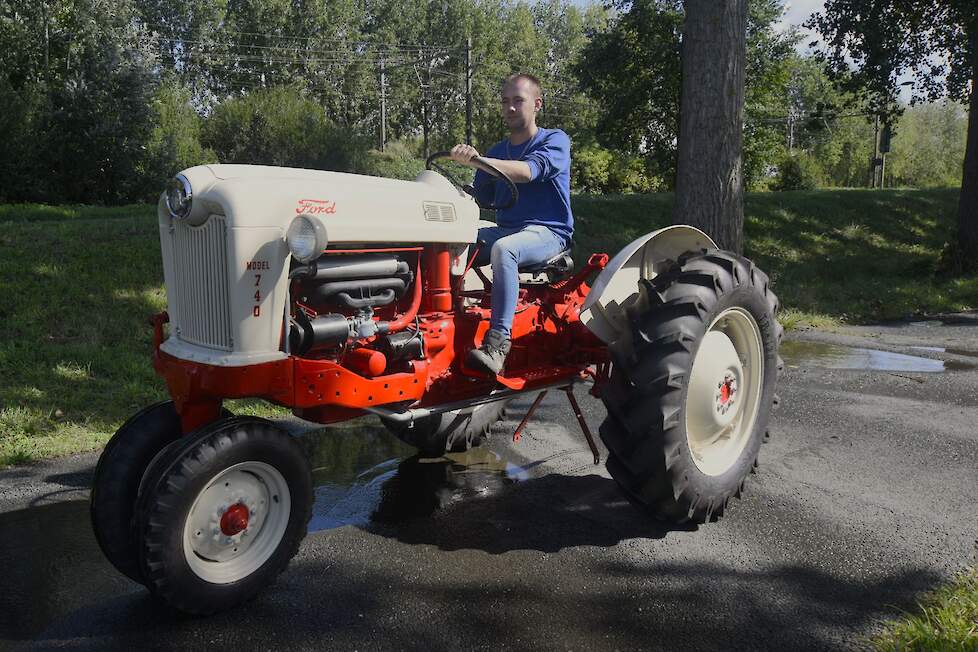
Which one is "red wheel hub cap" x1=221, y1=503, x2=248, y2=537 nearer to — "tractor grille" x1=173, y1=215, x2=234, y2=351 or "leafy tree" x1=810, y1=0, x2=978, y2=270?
"tractor grille" x1=173, y1=215, x2=234, y2=351

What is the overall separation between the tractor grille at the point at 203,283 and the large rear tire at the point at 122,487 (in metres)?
0.43

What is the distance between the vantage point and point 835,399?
20.0 ft

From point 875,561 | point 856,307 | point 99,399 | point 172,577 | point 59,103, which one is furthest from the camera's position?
point 59,103

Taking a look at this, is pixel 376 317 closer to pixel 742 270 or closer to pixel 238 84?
pixel 742 270

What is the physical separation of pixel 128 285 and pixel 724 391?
6.40m

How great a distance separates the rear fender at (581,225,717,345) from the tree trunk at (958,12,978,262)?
1046 centimetres

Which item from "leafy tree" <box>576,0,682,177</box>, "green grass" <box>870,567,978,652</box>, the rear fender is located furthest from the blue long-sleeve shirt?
"leafy tree" <box>576,0,682,177</box>

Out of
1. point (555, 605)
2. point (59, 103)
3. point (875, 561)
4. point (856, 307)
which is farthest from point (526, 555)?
point (59, 103)

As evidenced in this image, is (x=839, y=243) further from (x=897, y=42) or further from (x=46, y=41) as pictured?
(x=46, y=41)

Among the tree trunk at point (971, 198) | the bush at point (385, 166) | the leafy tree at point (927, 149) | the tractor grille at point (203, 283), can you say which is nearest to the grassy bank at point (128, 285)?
the tree trunk at point (971, 198)

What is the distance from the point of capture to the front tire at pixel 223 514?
2.89 m

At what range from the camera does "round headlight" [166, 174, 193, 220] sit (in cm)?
320

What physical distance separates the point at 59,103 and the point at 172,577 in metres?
25.2

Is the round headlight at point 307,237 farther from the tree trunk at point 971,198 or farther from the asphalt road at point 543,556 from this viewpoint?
the tree trunk at point 971,198
